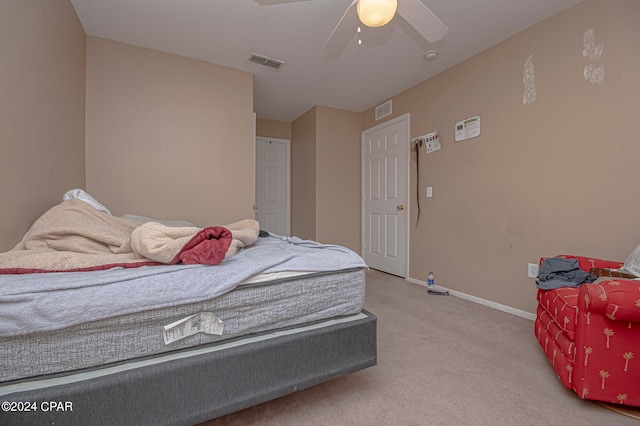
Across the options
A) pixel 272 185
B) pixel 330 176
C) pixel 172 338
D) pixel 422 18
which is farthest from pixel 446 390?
pixel 272 185

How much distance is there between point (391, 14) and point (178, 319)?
1.79 m

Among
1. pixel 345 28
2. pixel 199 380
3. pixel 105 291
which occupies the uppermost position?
pixel 345 28

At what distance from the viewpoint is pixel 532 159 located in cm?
234

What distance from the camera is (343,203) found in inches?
171

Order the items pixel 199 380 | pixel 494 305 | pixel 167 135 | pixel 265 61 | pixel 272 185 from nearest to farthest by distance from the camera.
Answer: pixel 199 380, pixel 494 305, pixel 167 135, pixel 265 61, pixel 272 185

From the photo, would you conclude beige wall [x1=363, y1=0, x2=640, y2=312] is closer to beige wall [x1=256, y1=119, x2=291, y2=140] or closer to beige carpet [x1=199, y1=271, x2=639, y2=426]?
beige carpet [x1=199, y1=271, x2=639, y2=426]

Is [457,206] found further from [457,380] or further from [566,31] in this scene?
[457,380]

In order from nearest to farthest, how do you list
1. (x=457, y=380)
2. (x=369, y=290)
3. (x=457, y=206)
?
(x=457, y=380), (x=457, y=206), (x=369, y=290)

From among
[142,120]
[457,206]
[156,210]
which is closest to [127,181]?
[156,210]

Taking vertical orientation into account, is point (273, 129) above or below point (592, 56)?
above

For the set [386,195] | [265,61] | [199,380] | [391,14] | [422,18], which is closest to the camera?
[199,380]

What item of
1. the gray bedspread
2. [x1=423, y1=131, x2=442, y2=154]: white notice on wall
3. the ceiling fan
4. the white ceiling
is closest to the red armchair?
the gray bedspread

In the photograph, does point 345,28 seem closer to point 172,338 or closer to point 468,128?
point 468,128

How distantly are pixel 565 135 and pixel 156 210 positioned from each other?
3.61m
